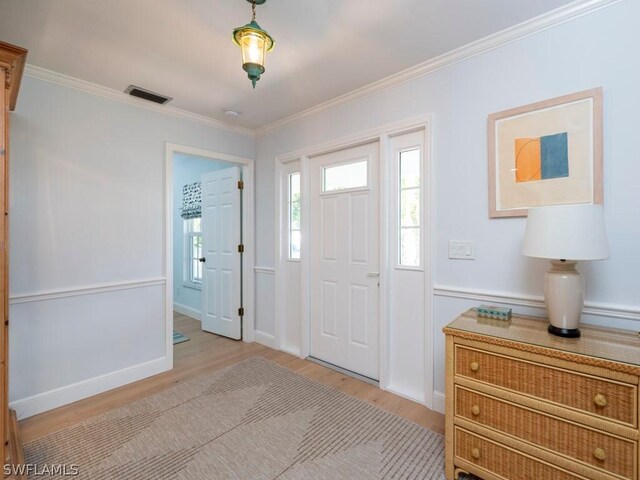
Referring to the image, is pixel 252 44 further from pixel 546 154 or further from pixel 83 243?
pixel 83 243

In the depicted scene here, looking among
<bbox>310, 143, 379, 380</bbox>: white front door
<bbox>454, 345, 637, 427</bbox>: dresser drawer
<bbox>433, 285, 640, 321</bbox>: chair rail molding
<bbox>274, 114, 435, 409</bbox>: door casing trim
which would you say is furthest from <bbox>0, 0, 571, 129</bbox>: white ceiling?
<bbox>454, 345, 637, 427</bbox>: dresser drawer

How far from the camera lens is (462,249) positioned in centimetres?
208

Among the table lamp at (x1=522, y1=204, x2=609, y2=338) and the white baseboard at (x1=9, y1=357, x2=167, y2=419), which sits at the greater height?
the table lamp at (x1=522, y1=204, x2=609, y2=338)

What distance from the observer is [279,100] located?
280 cm

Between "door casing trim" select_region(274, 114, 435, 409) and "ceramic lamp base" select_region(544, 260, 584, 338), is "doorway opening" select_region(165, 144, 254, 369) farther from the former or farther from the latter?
"ceramic lamp base" select_region(544, 260, 584, 338)

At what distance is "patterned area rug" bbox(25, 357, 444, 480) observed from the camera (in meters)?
1.65

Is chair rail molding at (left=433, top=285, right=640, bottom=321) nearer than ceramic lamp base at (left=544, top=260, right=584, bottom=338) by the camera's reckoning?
No

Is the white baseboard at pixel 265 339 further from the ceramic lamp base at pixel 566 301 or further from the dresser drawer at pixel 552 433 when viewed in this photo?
the ceramic lamp base at pixel 566 301

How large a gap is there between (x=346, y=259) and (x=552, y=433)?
181cm

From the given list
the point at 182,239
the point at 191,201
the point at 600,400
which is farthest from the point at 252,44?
the point at 182,239

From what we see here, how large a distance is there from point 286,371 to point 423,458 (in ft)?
4.61

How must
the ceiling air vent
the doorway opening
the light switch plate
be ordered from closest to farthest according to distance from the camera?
the light switch plate
the ceiling air vent
the doorway opening

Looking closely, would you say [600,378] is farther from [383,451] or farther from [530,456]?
[383,451]

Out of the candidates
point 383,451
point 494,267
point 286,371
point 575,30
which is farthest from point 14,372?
point 575,30
